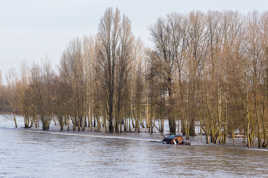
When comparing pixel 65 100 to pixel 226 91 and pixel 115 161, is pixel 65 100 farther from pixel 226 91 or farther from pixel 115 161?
pixel 115 161

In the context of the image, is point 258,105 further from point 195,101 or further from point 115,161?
point 115,161

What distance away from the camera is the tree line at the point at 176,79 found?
43.9 metres

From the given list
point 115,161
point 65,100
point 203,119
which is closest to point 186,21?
point 203,119

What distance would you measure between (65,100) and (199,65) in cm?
3064

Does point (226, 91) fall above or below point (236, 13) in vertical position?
below

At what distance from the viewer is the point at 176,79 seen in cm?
5594

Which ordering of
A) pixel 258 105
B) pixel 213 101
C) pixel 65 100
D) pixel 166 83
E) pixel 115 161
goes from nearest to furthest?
pixel 115 161 < pixel 258 105 < pixel 213 101 < pixel 166 83 < pixel 65 100

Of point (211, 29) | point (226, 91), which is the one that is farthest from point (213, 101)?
Answer: point (211, 29)

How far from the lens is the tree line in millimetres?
43906

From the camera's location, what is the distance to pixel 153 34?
201 ft

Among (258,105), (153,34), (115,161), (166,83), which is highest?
(153,34)

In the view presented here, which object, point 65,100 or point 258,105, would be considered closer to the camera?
point 258,105

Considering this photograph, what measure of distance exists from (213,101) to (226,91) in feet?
7.66

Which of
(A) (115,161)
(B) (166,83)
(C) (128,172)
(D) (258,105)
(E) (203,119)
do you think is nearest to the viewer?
(C) (128,172)
